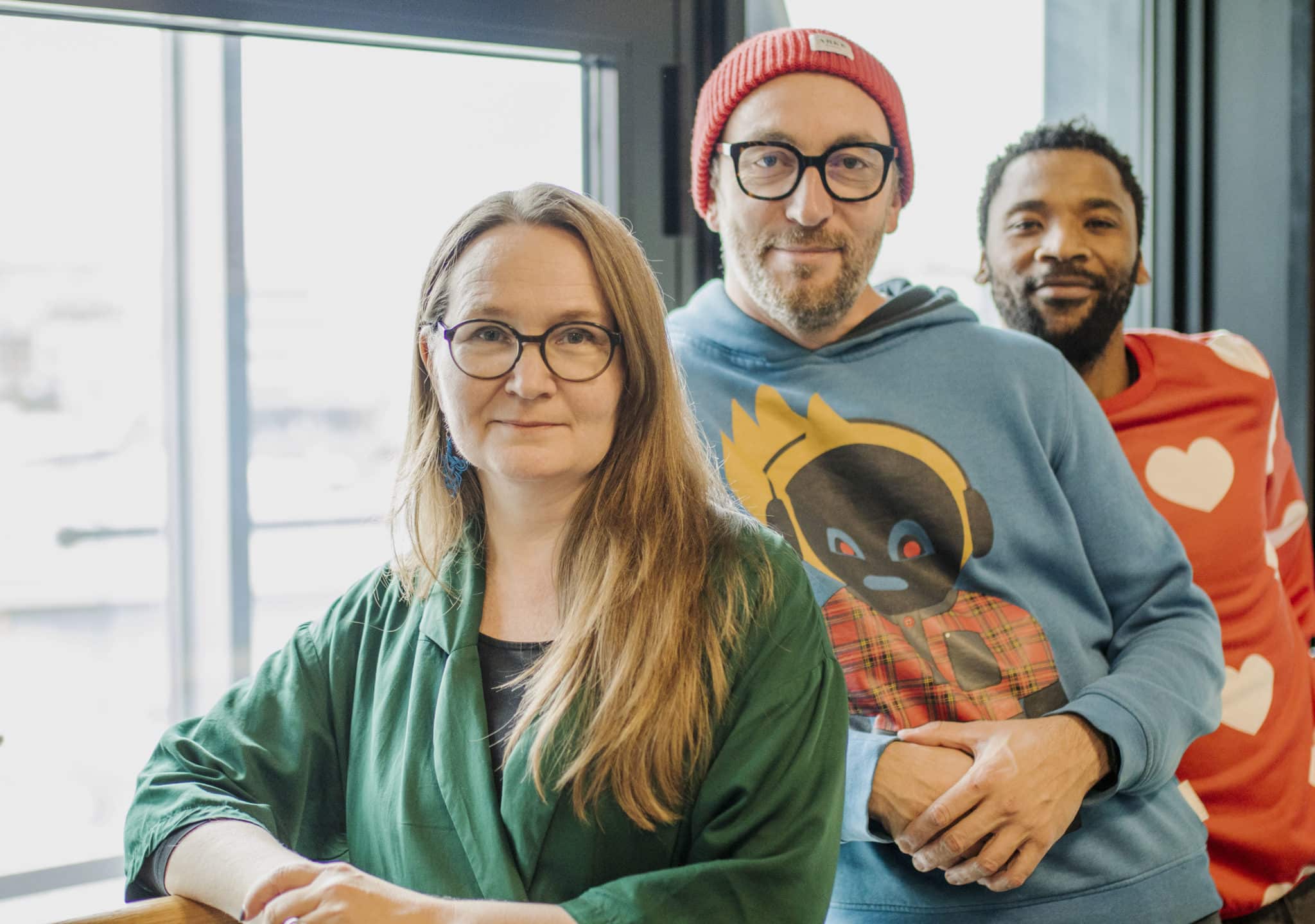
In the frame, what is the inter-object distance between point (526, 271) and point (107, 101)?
1052mm

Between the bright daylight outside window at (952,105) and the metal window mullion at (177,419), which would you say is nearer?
the metal window mullion at (177,419)

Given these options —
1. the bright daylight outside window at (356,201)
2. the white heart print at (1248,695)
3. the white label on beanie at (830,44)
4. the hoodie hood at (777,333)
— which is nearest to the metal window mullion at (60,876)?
the bright daylight outside window at (356,201)

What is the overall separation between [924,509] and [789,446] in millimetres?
190

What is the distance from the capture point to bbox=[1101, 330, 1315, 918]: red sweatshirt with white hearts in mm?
1533

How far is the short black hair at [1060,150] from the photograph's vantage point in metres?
1.78

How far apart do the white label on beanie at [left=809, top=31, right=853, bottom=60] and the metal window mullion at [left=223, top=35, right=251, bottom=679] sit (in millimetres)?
771

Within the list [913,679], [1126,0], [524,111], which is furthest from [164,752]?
[1126,0]

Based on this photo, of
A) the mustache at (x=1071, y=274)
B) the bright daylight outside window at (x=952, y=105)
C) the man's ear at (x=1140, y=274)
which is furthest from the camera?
the bright daylight outside window at (x=952, y=105)

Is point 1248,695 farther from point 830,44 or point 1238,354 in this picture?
point 830,44

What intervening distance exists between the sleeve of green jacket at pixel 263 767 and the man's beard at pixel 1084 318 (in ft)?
4.02

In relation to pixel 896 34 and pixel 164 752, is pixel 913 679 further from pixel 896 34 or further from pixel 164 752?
pixel 896 34

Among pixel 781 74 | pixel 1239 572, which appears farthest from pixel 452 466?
pixel 1239 572

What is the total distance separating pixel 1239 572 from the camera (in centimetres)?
163

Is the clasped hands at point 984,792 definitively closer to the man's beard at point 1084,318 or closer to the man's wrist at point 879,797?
the man's wrist at point 879,797
